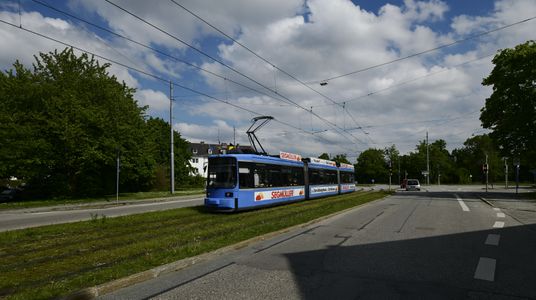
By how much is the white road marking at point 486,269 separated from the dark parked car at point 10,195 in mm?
36054

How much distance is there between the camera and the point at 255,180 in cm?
1845

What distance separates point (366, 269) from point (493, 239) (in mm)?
5226

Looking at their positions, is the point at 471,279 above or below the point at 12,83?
below

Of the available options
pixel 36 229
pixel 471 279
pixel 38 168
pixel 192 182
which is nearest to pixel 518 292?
pixel 471 279

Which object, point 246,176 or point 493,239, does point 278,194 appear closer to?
point 246,176

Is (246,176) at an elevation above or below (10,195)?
above

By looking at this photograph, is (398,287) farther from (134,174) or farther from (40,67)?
(40,67)

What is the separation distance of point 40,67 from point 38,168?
28.8 ft

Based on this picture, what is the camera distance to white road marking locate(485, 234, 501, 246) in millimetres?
9547

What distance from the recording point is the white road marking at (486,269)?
6414 millimetres

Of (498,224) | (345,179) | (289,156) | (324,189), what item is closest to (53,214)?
(289,156)

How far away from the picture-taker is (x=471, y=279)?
6.29 m

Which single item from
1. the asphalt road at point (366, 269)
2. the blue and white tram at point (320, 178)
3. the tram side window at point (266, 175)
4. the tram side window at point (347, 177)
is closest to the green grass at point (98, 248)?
the asphalt road at point (366, 269)

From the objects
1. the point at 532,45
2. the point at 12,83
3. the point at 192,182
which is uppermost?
the point at 532,45
